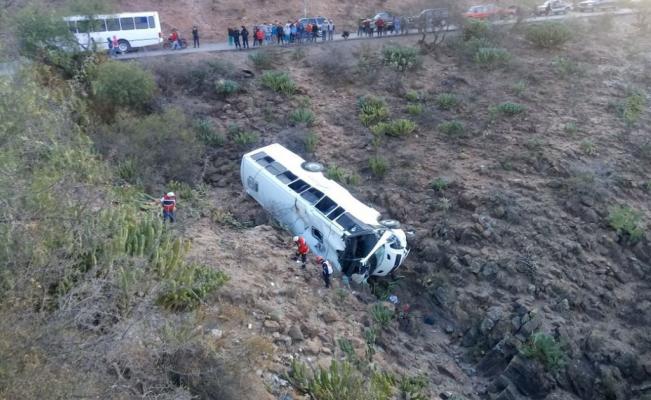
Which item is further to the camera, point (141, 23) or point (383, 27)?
point (383, 27)

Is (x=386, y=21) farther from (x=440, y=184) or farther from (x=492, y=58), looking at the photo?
(x=440, y=184)

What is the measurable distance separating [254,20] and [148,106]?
13.7 meters

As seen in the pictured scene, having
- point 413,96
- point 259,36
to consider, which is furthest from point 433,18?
point 259,36

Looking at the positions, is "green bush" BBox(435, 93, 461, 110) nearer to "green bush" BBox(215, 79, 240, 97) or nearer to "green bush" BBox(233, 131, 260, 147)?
"green bush" BBox(233, 131, 260, 147)

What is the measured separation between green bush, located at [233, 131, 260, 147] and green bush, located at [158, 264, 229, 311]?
852cm

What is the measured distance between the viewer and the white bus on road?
22.3m


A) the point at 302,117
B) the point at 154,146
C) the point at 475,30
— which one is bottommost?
the point at 302,117

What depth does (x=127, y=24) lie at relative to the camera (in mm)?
25078

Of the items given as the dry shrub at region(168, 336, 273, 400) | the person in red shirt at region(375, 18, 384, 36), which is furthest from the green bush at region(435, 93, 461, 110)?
the dry shrub at region(168, 336, 273, 400)

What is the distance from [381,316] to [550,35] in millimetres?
15383

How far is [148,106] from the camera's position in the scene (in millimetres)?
18859

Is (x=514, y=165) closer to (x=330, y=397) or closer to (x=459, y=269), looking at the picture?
(x=459, y=269)

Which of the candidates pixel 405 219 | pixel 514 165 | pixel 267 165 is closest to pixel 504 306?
pixel 405 219

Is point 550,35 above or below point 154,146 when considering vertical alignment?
above
